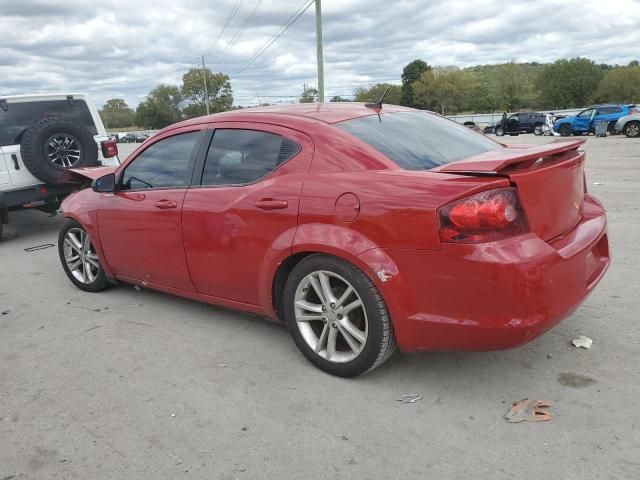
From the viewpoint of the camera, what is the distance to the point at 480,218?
2.55 m

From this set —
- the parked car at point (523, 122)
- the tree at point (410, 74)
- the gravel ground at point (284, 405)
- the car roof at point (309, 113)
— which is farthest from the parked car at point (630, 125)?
the tree at point (410, 74)

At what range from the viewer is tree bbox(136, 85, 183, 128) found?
9016 centimetres

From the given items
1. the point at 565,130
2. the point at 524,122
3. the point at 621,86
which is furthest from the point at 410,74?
the point at 565,130

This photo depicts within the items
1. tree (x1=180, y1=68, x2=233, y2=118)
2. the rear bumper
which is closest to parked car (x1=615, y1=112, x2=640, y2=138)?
the rear bumper

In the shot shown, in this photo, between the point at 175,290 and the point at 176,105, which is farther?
the point at 176,105

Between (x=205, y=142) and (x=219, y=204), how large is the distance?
57cm

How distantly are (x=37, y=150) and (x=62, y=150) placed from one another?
0.38m

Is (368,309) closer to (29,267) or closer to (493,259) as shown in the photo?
(493,259)

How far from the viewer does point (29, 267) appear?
638 centimetres

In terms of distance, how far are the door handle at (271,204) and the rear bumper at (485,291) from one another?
31.0 inches

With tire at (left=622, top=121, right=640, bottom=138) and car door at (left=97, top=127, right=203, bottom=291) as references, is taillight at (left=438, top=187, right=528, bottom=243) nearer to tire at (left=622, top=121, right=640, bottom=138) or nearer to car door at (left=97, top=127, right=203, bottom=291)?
car door at (left=97, top=127, right=203, bottom=291)

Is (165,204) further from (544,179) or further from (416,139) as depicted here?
(544,179)

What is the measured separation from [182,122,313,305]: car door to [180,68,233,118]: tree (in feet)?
259

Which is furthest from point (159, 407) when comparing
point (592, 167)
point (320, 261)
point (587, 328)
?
point (592, 167)
